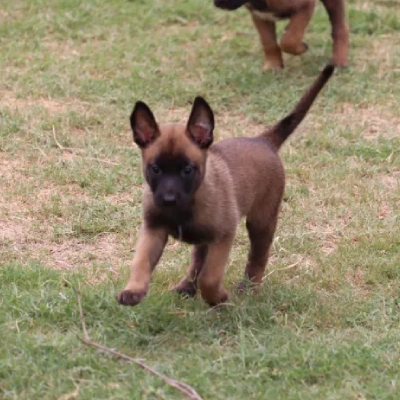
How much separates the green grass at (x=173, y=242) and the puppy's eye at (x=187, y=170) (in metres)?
0.65

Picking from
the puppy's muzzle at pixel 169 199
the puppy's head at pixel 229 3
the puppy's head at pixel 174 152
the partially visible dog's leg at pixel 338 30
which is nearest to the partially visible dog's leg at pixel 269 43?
the puppy's head at pixel 229 3

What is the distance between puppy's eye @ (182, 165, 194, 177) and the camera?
15.1 feet

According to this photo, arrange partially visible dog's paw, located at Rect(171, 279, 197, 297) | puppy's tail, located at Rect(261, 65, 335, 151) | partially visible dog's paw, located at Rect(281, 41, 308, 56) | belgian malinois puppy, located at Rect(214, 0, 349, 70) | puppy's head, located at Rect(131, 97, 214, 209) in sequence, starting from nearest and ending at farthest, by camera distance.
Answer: puppy's head, located at Rect(131, 97, 214, 209) < partially visible dog's paw, located at Rect(171, 279, 197, 297) < puppy's tail, located at Rect(261, 65, 335, 151) < belgian malinois puppy, located at Rect(214, 0, 349, 70) < partially visible dog's paw, located at Rect(281, 41, 308, 56)

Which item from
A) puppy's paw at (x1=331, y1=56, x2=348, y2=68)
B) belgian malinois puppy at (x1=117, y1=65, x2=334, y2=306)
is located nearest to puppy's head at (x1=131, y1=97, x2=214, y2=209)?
belgian malinois puppy at (x1=117, y1=65, x2=334, y2=306)

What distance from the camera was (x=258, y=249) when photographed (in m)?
5.32

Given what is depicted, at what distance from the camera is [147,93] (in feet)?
27.2

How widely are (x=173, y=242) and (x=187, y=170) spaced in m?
1.40

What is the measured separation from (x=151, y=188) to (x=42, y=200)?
1877 millimetres

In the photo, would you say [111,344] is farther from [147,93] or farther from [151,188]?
[147,93]

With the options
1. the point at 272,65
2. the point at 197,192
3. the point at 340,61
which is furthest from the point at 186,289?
the point at 340,61

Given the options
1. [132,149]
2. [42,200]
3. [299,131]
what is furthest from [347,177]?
[42,200]

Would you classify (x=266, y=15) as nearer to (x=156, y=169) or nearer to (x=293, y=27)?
(x=293, y=27)

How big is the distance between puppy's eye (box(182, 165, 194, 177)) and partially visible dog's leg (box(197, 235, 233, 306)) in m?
0.39

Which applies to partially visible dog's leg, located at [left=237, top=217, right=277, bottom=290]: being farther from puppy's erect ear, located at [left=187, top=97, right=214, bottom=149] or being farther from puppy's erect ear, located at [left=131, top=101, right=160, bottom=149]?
puppy's erect ear, located at [left=131, top=101, right=160, bottom=149]
